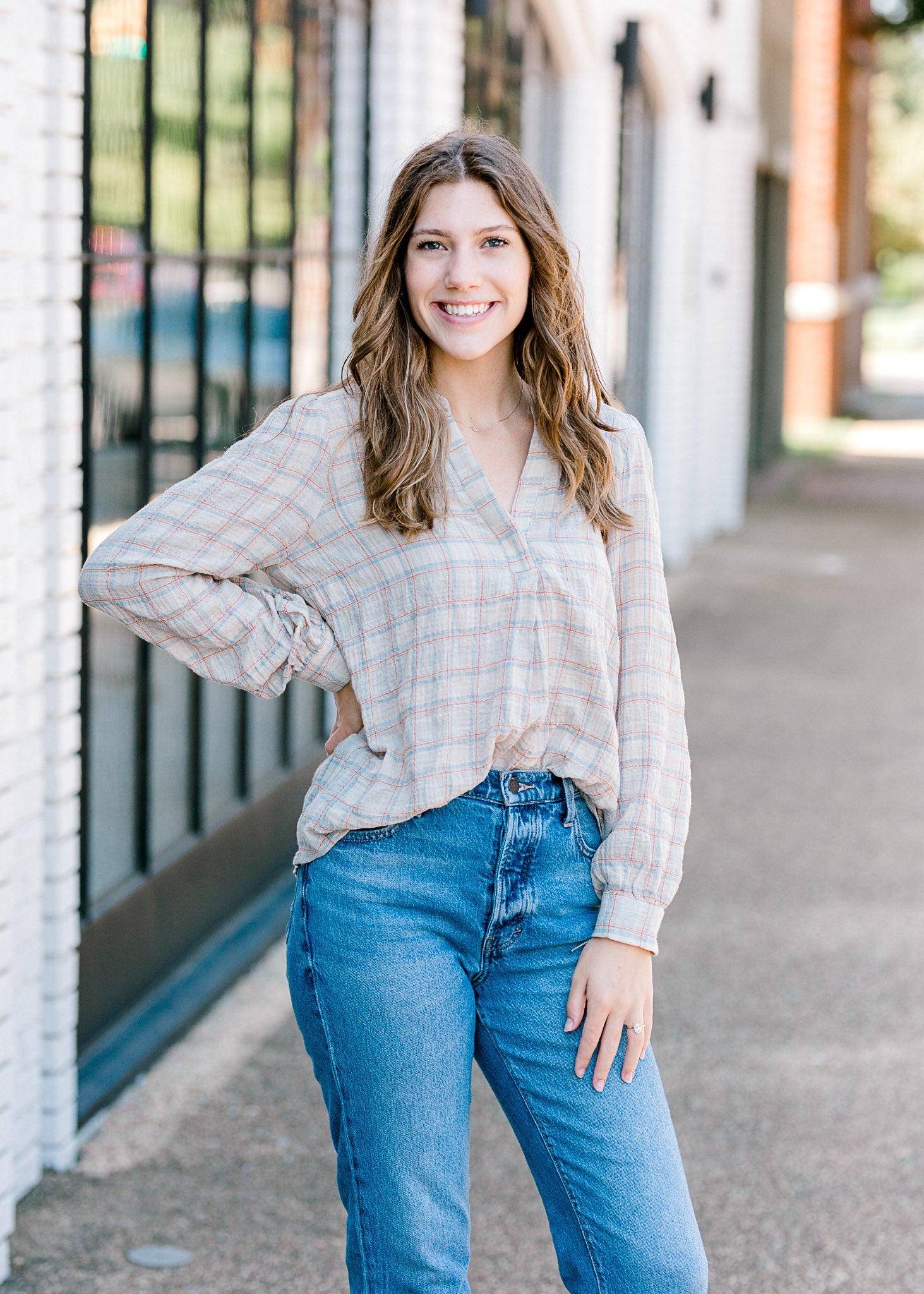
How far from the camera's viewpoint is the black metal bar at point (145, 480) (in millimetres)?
4477

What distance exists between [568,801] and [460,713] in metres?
0.19

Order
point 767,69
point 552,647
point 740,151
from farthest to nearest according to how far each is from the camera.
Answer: point 767,69 < point 740,151 < point 552,647

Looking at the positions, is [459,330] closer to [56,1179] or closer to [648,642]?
[648,642]

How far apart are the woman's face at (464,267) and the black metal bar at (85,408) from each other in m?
1.84

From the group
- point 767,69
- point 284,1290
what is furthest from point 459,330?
point 767,69

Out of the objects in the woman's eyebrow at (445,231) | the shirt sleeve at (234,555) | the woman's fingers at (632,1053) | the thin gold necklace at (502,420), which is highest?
the woman's eyebrow at (445,231)

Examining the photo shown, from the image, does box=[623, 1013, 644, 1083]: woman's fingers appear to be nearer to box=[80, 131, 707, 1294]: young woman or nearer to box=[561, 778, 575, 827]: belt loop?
box=[80, 131, 707, 1294]: young woman

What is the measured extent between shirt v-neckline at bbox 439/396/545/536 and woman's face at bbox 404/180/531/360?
10 cm

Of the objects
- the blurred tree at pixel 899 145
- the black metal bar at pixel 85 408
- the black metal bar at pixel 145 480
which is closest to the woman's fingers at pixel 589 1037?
the black metal bar at pixel 85 408

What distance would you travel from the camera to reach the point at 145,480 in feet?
14.9

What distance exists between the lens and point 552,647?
7.41 ft

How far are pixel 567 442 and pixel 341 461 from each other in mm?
297

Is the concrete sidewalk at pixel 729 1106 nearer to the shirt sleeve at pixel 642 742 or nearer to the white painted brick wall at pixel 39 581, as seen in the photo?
the white painted brick wall at pixel 39 581

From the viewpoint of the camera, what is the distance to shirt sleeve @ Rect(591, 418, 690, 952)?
2.24 m
